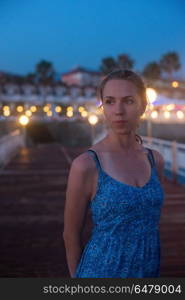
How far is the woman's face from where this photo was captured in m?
1.84

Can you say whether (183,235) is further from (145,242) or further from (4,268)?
(145,242)

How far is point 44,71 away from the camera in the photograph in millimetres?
95438

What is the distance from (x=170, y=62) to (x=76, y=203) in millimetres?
89858

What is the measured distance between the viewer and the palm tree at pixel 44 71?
94.8 m

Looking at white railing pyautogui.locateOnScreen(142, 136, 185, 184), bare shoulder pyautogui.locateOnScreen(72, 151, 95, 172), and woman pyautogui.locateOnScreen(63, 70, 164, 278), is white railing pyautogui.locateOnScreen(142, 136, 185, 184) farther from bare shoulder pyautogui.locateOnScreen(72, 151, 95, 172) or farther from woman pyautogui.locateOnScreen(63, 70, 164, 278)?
bare shoulder pyautogui.locateOnScreen(72, 151, 95, 172)

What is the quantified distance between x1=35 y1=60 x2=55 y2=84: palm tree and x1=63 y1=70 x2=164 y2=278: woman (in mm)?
93738

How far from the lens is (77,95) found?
84.4 m

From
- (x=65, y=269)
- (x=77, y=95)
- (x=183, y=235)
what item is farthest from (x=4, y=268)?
(x=77, y=95)

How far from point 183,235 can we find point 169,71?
8528 cm

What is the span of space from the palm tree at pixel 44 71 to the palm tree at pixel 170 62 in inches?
946

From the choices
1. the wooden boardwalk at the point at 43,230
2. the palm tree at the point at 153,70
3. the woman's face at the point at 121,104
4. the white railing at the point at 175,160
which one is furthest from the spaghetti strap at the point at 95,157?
the palm tree at the point at 153,70

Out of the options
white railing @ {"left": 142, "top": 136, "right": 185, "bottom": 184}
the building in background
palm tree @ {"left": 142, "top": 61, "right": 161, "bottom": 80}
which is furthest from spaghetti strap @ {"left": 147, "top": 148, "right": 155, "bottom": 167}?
the building in background

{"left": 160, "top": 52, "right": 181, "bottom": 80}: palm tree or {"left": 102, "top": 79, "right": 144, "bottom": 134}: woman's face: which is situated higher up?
{"left": 160, "top": 52, "right": 181, "bottom": 80}: palm tree

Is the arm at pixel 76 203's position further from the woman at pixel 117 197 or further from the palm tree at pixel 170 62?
the palm tree at pixel 170 62
